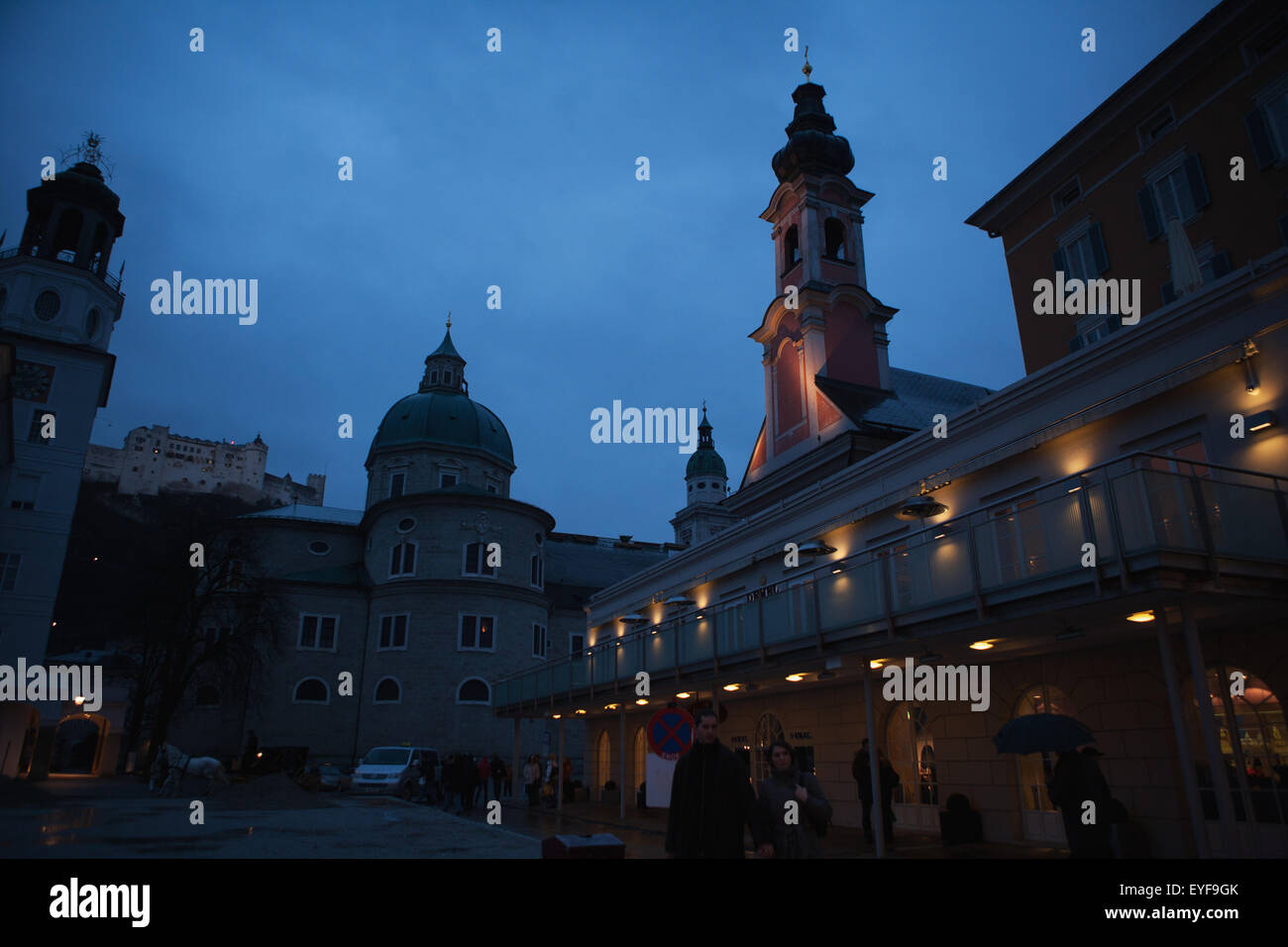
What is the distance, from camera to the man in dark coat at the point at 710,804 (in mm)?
5711

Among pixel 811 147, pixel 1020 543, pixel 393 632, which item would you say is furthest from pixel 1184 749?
pixel 393 632

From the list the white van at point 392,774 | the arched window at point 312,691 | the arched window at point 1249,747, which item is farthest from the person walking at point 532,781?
the arched window at point 312,691

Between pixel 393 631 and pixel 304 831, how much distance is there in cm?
3135

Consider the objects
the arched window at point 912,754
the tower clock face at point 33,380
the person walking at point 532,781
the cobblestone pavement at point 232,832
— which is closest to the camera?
the cobblestone pavement at point 232,832

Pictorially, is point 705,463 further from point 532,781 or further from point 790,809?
point 790,809

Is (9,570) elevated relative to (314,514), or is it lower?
lower

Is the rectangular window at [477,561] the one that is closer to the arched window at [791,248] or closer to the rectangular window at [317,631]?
the rectangular window at [317,631]

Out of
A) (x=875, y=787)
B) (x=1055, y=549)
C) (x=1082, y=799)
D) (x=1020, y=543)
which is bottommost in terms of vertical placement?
(x=875, y=787)

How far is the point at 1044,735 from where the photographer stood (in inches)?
401

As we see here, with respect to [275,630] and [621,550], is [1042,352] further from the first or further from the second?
[621,550]

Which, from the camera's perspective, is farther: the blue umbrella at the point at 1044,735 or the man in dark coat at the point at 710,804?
the blue umbrella at the point at 1044,735

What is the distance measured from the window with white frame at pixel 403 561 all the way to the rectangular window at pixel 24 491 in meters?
18.1
